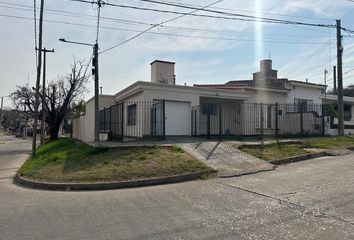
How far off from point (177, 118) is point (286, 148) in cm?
775

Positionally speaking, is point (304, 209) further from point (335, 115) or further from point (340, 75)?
point (335, 115)

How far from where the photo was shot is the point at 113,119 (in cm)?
2294

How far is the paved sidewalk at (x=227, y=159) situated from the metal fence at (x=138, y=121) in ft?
12.5

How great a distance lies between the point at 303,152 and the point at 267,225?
9635mm

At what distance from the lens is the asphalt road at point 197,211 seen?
5.60 m

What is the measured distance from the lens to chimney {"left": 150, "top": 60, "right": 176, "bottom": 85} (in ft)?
84.0

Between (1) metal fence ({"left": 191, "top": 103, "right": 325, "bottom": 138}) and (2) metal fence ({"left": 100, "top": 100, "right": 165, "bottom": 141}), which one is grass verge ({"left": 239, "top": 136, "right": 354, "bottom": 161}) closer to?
(2) metal fence ({"left": 100, "top": 100, "right": 165, "bottom": 141})

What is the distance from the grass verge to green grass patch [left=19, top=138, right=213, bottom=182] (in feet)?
9.92

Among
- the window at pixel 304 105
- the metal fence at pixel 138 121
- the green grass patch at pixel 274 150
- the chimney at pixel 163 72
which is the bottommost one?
the green grass patch at pixel 274 150

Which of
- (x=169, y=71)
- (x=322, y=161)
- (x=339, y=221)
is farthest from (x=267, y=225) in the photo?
(x=169, y=71)

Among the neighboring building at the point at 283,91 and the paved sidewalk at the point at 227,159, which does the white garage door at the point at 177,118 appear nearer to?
the neighboring building at the point at 283,91

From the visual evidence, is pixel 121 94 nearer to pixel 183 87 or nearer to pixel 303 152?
pixel 183 87

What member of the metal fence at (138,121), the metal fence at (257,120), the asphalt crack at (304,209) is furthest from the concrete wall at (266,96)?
the asphalt crack at (304,209)

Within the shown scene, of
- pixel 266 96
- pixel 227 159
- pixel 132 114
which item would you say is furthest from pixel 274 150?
pixel 266 96
